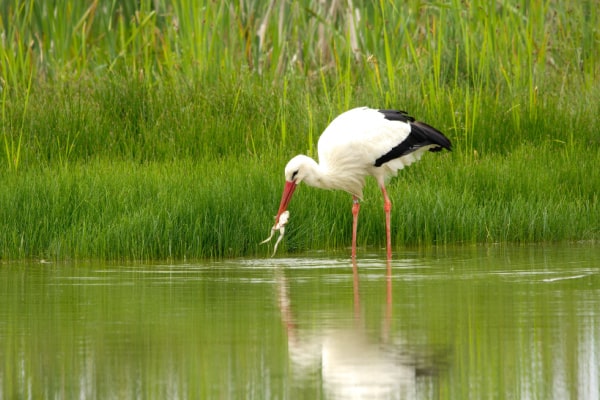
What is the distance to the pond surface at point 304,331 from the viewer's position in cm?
420

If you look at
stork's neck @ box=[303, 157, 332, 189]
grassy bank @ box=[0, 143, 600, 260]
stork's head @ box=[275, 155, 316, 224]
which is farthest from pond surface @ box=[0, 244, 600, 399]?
stork's neck @ box=[303, 157, 332, 189]

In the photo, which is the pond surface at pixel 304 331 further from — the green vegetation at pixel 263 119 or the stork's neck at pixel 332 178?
the stork's neck at pixel 332 178

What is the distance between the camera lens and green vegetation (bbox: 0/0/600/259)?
9.09m

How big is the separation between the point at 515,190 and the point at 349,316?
16.5 ft

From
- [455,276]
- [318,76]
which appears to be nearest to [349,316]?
[455,276]

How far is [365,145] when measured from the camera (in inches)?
394

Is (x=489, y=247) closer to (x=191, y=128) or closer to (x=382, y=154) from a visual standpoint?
(x=382, y=154)

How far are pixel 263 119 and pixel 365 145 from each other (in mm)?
2110

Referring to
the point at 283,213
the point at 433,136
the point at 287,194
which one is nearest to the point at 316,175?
the point at 287,194

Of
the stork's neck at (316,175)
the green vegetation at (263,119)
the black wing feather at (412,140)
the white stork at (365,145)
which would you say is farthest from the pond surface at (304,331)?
the black wing feather at (412,140)

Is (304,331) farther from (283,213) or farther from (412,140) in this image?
(412,140)

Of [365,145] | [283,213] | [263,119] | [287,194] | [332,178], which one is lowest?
[283,213]

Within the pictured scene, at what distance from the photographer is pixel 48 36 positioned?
1273 cm

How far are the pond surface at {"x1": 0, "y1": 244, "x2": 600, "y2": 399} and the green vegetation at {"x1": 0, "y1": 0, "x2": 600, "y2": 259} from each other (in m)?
1.10
